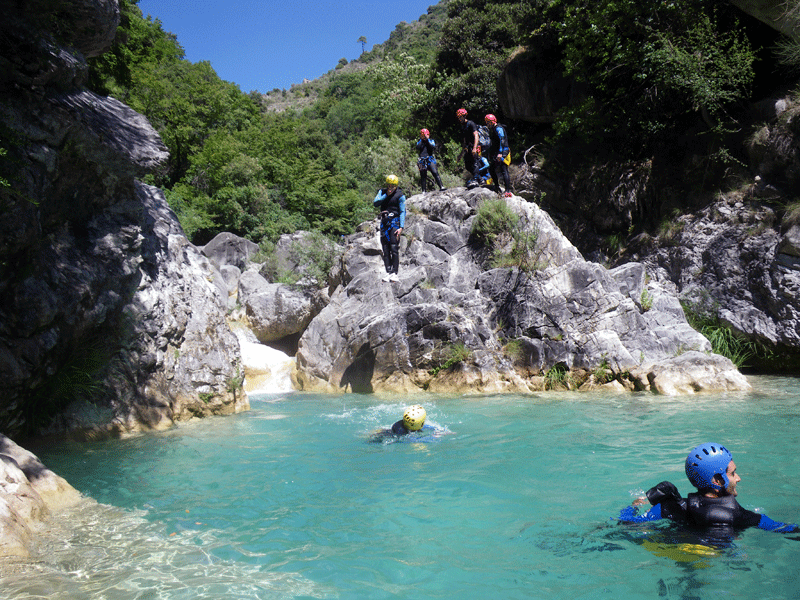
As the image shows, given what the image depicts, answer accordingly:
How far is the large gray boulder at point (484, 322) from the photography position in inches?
420

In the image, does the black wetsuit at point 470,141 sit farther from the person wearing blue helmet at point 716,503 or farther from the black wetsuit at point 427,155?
the person wearing blue helmet at point 716,503

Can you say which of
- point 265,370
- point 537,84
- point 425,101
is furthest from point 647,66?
point 265,370

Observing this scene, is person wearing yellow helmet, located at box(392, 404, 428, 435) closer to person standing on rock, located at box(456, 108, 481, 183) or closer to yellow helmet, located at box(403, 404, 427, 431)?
yellow helmet, located at box(403, 404, 427, 431)

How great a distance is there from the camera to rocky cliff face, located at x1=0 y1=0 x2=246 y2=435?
626cm

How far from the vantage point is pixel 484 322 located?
36.8ft

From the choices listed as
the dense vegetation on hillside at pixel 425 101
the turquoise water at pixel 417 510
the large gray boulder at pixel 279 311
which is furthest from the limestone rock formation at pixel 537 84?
the turquoise water at pixel 417 510

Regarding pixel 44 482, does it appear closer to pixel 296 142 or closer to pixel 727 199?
pixel 727 199

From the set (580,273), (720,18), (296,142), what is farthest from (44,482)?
(296,142)

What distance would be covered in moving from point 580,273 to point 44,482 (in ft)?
31.7

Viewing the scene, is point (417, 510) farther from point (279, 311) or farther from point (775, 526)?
point (279, 311)

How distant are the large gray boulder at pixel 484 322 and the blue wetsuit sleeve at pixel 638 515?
6173 mm

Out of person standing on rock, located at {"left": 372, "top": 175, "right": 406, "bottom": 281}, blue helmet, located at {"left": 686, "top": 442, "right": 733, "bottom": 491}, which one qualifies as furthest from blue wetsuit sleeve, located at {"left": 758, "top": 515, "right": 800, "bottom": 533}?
person standing on rock, located at {"left": 372, "top": 175, "right": 406, "bottom": 281}

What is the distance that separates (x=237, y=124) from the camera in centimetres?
2902

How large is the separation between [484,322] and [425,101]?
13.3 meters
